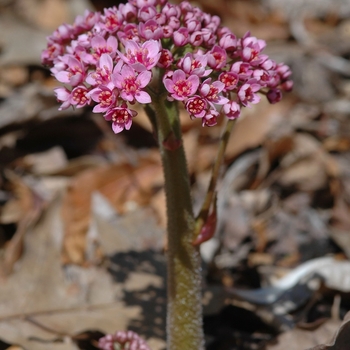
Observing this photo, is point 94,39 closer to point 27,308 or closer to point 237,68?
point 237,68

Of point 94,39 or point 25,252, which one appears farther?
point 25,252

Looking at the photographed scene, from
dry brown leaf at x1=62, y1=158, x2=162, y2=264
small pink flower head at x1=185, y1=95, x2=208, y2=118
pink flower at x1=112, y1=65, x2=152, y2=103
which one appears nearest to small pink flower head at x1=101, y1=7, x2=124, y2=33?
pink flower at x1=112, y1=65, x2=152, y2=103

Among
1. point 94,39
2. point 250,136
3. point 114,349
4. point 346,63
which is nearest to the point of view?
point 94,39

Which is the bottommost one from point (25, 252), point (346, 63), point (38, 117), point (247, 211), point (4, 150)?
point (25, 252)

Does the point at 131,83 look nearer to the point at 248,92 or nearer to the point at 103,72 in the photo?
the point at 103,72

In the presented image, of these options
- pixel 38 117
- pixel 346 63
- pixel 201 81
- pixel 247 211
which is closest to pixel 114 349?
pixel 201 81

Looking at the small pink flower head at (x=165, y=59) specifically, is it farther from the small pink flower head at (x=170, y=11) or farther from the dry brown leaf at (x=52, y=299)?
the dry brown leaf at (x=52, y=299)

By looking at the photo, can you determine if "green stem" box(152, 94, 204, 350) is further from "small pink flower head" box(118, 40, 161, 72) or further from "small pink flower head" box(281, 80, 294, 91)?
"small pink flower head" box(281, 80, 294, 91)
